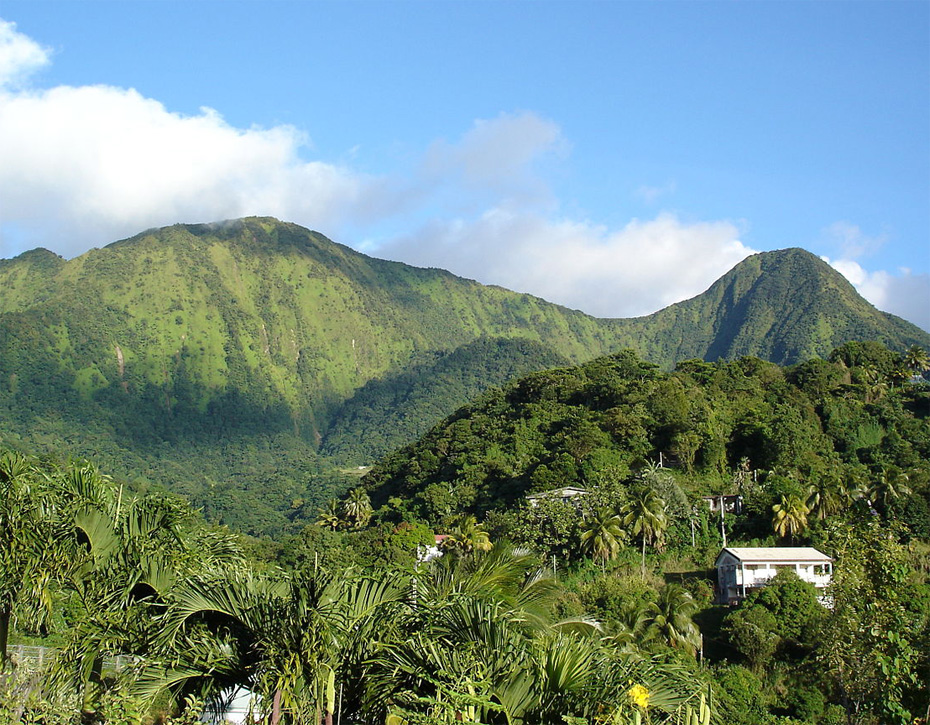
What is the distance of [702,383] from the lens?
77625 millimetres

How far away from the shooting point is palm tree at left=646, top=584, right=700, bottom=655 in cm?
3844

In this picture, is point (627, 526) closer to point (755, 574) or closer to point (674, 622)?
point (755, 574)

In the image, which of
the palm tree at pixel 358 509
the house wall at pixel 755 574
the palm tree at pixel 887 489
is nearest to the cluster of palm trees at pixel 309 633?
the house wall at pixel 755 574

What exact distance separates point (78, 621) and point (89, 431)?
187195 millimetres

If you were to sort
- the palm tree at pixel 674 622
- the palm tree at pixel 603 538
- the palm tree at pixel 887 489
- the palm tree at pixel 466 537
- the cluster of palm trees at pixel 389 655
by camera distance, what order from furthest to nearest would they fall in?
the palm tree at pixel 887 489, the palm tree at pixel 466 537, the palm tree at pixel 603 538, the palm tree at pixel 674 622, the cluster of palm trees at pixel 389 655

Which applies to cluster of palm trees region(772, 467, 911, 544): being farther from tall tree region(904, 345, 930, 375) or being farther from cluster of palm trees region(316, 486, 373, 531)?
cluster of palm trees region(316, 486, 373, 531)

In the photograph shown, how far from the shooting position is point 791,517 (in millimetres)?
50344

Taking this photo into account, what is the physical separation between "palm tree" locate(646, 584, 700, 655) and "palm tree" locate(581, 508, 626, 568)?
21.0ft

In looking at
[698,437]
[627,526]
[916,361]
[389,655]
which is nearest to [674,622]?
[627,526]

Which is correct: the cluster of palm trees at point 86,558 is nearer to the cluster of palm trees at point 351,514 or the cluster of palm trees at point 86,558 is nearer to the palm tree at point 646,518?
the palm tree at point 646,518

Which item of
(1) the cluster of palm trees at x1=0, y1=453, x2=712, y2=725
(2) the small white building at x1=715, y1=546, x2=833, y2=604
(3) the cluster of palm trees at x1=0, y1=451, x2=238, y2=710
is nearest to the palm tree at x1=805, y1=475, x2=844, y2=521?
(2) the small white building at x1=715, y1=546, x2=833, y2=604

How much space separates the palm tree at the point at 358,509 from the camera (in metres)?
76.1

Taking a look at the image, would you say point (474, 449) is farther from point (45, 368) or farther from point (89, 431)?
point (45, 368)

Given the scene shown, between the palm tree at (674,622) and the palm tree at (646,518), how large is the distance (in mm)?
7687
